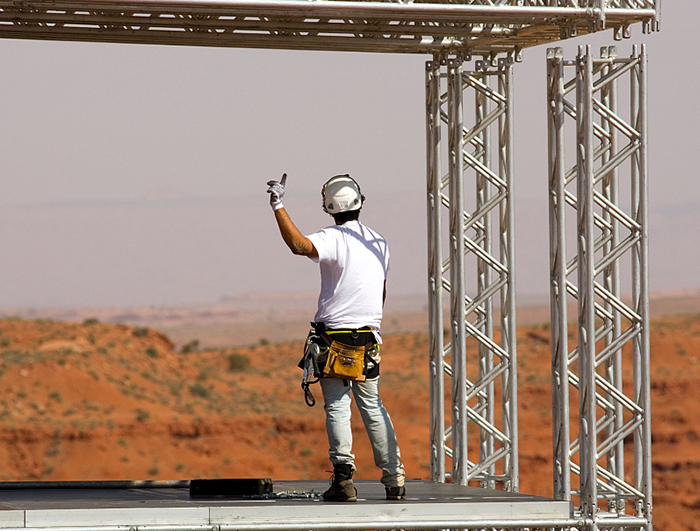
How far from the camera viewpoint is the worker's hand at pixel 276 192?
8.84 m

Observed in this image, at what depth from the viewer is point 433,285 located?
1188 cm

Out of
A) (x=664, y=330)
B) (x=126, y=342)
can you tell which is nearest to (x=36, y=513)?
(x=126, y=342)

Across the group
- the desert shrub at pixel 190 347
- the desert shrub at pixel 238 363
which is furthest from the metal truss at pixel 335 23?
the desert shrub at pixel 190 347

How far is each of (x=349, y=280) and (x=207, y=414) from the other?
135ft

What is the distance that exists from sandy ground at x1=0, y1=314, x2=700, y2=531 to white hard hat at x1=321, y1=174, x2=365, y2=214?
31.0m

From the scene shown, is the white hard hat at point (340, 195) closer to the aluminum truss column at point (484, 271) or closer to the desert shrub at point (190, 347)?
the aluminum truss column at point (484, 271)

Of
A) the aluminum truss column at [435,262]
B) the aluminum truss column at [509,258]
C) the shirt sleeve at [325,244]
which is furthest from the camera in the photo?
the aluminum truss column at [435,262]

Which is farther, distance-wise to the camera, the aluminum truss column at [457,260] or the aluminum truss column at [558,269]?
the aluminum truss column at [457,260]

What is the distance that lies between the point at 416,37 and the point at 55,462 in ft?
112

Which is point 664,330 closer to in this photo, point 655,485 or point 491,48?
point 655,485

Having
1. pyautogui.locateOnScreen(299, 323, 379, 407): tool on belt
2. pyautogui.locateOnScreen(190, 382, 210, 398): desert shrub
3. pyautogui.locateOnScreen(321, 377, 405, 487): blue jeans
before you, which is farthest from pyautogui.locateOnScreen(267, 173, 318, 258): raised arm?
pyautogui.locateOnScreen(190, 382, 210, 398): desert shrub

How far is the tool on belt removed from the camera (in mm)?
9258

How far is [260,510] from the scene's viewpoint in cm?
895

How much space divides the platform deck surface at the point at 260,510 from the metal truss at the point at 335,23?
3.63 m
